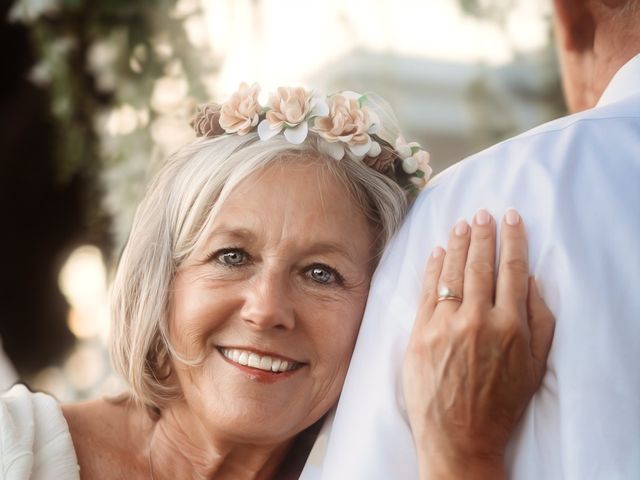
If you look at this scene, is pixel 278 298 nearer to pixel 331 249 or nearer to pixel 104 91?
pixel 331 249

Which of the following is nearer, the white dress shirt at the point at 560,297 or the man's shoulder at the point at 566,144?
the white dress shirt at the point at 560,297

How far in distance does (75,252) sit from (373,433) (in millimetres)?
3273

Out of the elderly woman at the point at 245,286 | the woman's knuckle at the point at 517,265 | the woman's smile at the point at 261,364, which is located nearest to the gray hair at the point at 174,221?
the elderly woman at the point at 245,286

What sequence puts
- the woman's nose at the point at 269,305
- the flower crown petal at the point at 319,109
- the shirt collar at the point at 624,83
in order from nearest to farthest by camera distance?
the shirt collar at the point at 624,83
the woman's nose at the point at 269,305
the flower crown petal at the point at 319,109

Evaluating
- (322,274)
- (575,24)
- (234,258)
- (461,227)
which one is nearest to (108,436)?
(234,258)

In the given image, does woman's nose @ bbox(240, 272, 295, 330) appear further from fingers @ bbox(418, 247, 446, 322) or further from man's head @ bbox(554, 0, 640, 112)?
man's head @ bbox(554, 0, 640, 112)

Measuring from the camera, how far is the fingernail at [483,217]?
198 cm

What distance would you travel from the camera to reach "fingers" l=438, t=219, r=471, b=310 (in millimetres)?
1998

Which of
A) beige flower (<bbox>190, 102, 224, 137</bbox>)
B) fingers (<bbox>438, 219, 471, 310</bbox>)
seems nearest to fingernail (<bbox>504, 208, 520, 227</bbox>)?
fingers (<bbox>438, 219, 471, 310</bbox>)

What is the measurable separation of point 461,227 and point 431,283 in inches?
5.4

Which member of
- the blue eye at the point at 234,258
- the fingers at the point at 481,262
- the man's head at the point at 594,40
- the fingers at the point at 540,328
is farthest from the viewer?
the blue eye at the point at 234,258

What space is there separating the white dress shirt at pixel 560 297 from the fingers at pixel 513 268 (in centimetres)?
2

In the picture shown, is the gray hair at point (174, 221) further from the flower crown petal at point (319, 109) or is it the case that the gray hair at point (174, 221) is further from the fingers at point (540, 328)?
the fingers at point (540, 328)

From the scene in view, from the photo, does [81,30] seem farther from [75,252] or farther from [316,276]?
[316,276]
